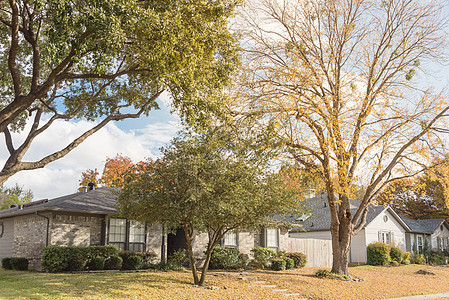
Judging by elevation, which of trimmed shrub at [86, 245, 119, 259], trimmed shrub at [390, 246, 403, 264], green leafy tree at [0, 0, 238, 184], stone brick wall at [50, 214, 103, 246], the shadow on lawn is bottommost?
trimmed shrub at [390, 246, 403, 264]

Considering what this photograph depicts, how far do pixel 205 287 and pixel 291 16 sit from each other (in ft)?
42.9

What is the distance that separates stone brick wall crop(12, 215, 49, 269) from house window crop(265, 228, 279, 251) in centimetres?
1297

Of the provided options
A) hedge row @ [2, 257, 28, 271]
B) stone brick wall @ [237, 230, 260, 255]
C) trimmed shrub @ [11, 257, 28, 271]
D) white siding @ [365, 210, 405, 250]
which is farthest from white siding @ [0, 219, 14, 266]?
white siding @ [365, 210, 405, 250]

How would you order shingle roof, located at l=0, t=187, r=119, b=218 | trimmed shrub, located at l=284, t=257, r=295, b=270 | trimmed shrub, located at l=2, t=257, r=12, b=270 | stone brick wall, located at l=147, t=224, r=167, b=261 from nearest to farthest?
1. shingle roof, located at l=0, t=187, r=119, b=218
2. trimmed shrub, located at l=2, t=257, r=12, b=270
3. stone brick wall, located at l=147, t=224, r=167, b=261
4. trimmed shrub, located at l=284, t=257, r=295, b=270

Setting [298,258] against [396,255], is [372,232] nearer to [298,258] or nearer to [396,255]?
[396,255]

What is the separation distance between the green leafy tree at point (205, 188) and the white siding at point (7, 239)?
1001 centimetres

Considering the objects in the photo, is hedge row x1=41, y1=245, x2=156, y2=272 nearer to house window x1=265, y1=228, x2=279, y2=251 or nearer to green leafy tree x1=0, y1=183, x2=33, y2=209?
house window x1=265, y1=228, x2=279, y2=251

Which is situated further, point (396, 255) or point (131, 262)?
point (396, 255)

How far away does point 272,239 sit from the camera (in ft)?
83.1

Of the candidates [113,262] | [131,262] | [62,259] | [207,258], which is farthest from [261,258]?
[62,259]

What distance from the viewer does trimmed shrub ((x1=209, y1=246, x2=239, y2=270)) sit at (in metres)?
21.0

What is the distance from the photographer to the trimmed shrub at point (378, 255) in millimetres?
→ 30031

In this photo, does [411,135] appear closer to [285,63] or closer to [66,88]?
[285,63]

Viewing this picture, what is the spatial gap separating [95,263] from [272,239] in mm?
11732
